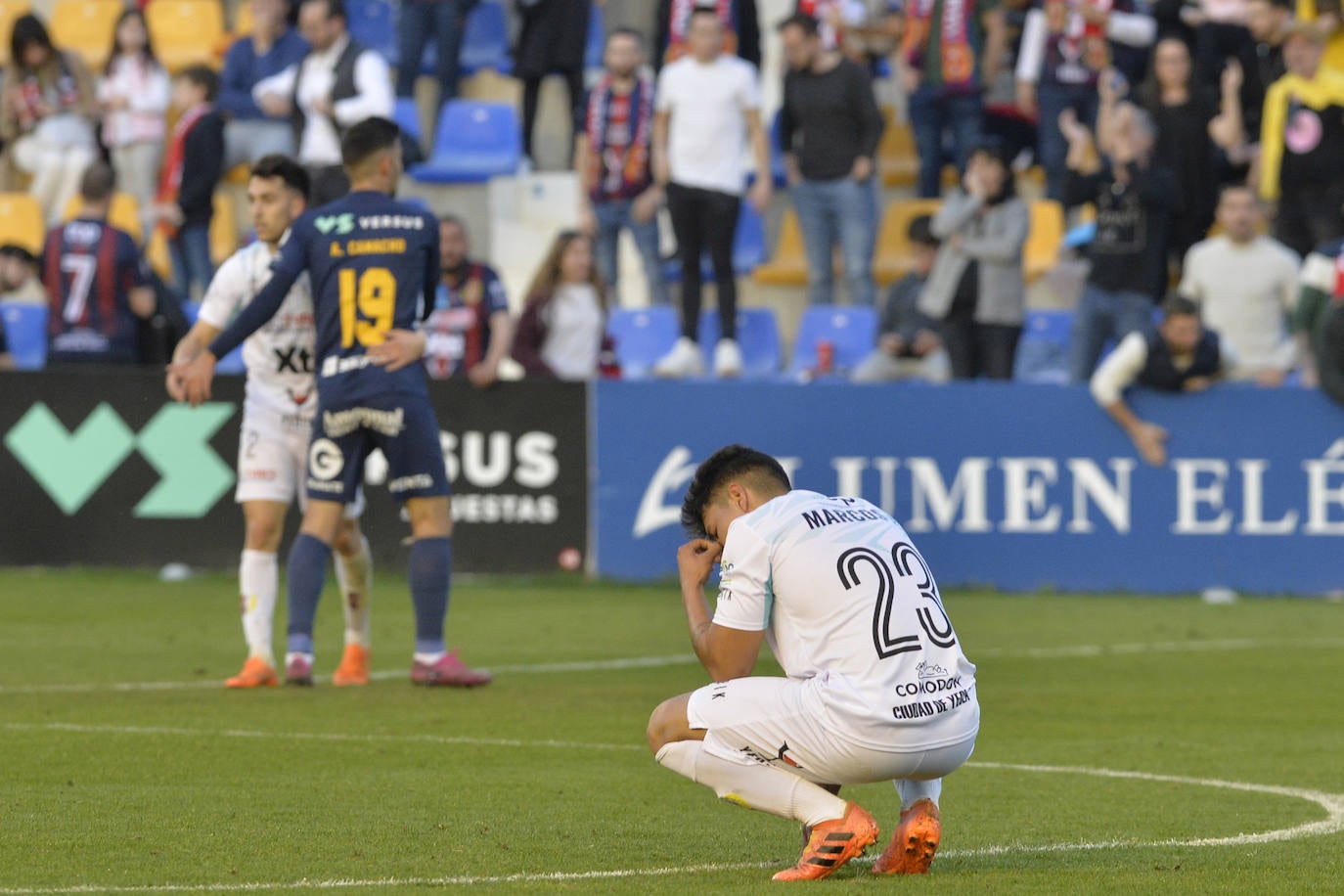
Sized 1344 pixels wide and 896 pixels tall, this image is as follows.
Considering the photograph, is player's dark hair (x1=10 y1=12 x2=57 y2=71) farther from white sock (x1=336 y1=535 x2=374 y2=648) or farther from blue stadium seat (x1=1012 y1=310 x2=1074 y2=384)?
white sock (x1=336 y1=535 x2=374 y2=648)

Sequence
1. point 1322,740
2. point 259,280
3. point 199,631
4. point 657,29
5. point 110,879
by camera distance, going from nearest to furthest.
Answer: point 110,879 < point 1322,740 < point 259,280 < point 199,631 < point 657,29

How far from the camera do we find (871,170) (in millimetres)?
15852

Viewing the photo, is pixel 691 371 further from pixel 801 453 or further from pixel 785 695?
pixel 785 695

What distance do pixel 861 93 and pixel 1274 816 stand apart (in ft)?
32.8

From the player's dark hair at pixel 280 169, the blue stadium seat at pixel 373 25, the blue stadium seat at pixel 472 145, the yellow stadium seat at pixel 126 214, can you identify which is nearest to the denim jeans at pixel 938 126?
the blue stadium seat at pixel 472 145

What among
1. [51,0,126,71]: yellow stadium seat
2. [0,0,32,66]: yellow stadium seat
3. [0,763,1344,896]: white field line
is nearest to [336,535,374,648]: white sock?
[0,763,1344,896]: white field line

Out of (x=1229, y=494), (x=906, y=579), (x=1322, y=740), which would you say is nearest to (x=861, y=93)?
(x=1229, y=494)

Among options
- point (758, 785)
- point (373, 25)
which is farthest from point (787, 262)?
point (758, 785)

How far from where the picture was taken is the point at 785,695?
17.3 ft

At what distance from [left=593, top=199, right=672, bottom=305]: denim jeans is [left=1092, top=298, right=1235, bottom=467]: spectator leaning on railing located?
4.01m

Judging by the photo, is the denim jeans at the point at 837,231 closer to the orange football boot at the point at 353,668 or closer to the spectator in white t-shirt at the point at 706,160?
the spectator in white t-shirt at the point at 706,160

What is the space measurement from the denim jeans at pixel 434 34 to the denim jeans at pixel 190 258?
2.46 metres

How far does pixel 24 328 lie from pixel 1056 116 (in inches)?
332

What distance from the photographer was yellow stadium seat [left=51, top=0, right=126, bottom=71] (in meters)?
21.0
